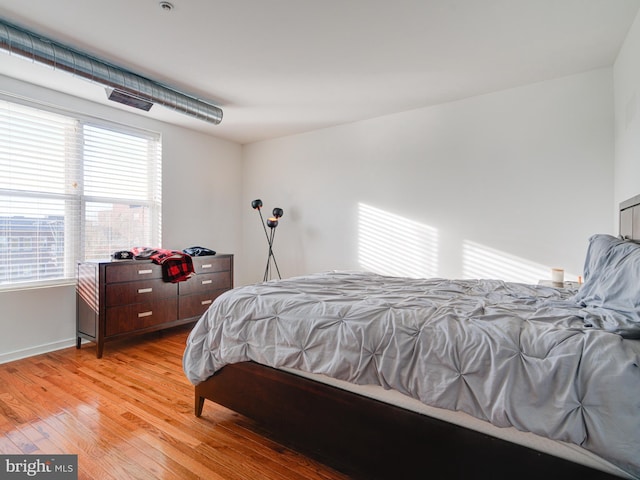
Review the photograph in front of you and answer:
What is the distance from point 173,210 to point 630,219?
4417mm

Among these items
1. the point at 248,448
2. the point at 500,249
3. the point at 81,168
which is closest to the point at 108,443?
the point at 248,448

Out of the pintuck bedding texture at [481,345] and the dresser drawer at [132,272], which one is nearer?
the pintuck bedding texture at [481,345]

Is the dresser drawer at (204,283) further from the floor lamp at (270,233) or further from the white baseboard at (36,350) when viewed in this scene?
the white baseboard at (36,350)

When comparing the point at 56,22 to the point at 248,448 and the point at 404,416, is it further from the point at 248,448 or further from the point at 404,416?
the point at 404,416

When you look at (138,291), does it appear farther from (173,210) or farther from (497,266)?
(497,266)

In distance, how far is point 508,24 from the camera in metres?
2.28

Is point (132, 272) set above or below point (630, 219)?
below

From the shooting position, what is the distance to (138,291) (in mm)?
3447

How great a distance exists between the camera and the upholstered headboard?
1974 millimetres

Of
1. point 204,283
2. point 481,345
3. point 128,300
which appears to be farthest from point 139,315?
point 481,345

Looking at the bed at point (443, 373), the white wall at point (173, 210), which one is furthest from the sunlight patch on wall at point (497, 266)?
the white wall at point (173, 210)

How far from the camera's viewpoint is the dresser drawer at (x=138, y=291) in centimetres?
324

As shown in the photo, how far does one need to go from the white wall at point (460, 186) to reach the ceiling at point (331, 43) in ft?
0.99

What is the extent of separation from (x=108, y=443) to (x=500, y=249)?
134 inches
